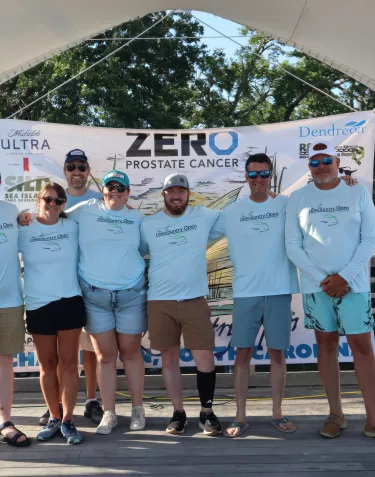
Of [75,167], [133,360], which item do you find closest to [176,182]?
[75,167]

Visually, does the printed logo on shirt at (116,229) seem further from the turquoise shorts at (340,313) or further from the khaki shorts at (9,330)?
the turquoise shorts at (340,313)

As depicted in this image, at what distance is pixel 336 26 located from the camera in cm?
418

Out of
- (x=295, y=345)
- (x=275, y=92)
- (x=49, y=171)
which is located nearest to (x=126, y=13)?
(x=49, y=171)

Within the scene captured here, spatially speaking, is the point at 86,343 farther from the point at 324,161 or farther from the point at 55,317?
the point at 324,161

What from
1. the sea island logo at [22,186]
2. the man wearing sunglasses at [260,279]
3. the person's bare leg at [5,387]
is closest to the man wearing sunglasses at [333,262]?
the man wearing sunglasses at [260,279]

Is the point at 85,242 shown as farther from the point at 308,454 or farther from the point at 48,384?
the point at 308,454

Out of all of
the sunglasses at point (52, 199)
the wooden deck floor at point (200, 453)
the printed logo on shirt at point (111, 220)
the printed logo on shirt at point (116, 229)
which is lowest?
the wooden deck floor at point (200, 453)

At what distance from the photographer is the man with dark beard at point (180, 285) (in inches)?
149

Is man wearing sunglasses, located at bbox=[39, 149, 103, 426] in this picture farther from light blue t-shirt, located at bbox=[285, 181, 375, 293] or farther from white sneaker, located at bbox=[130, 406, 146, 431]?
light blue t-shirt, located at bbox=[285, 181, 375, 293]

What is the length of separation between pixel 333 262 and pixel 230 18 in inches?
82.0

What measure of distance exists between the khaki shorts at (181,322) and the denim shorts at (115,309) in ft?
0.25

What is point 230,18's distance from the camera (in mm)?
4539

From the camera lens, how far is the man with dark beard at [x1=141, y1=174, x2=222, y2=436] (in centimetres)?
379

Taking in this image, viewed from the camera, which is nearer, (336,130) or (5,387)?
(5,387)
